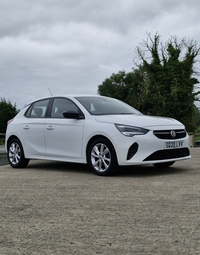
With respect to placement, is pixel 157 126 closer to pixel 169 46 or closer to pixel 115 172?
pixel 115 172

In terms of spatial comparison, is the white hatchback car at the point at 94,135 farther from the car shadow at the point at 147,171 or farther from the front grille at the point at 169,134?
the car shadow at the point at 147,171

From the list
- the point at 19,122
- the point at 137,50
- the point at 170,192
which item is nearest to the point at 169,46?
the point at 137,50

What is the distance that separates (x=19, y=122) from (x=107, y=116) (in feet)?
8.93

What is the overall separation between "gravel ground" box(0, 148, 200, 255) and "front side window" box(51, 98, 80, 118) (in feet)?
4.67

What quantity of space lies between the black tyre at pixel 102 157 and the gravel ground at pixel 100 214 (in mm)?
204

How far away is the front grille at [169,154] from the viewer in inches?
328

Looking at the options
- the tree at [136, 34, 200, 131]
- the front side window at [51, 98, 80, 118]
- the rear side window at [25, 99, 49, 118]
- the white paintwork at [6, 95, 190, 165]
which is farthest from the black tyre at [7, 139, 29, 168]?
the tree at [136, 34, 200, 131]

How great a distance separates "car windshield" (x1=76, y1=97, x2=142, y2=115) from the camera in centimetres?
913

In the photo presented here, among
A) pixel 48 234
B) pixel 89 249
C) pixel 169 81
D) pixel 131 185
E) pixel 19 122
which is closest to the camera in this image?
pixel 89 249

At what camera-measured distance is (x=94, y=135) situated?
8.67 m

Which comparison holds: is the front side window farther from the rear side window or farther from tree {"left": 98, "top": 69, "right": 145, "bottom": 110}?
tree {"left": 98, "top": 69, "right": 145, "bottom": 110}

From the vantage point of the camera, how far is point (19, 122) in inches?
418

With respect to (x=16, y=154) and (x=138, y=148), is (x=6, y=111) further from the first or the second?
(x=138, y=148)

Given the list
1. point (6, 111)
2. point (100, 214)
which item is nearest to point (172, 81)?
point (6, 111)
